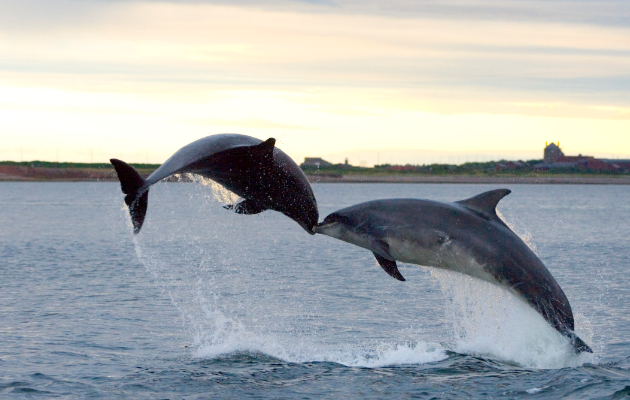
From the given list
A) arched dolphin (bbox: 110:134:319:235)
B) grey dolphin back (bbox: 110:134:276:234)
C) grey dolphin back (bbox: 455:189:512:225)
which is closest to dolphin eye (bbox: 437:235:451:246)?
grey dolphin back (bbox: 455:189:512:225)

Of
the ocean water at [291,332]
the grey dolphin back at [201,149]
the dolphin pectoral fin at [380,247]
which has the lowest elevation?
the ocean water at [291,332]

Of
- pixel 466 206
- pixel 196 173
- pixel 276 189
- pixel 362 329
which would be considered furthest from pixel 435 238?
pixel 362 329

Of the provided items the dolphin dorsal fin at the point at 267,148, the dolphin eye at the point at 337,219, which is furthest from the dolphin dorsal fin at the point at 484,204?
the dolphin dorsal fin at the point at 267,148

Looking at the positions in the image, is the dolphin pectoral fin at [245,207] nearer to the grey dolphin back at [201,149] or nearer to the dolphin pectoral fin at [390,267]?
the grey dolphin back at [201,149]

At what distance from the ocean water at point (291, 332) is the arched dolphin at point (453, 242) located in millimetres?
1325

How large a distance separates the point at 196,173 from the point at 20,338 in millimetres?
10428

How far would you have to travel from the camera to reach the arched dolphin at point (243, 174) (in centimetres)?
1334

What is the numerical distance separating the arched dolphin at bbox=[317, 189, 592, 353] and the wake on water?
70cm

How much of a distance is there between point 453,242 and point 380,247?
4.86 ft

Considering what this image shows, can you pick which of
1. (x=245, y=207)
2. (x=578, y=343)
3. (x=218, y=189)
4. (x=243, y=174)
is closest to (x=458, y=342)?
(x=578, y=343)

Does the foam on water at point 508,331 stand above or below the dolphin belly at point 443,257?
below

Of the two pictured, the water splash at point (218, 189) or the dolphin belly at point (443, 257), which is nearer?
the dolphin belly at point (443, 257)

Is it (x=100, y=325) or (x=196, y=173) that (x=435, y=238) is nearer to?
(x=196, y=173)

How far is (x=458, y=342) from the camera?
20688mm
